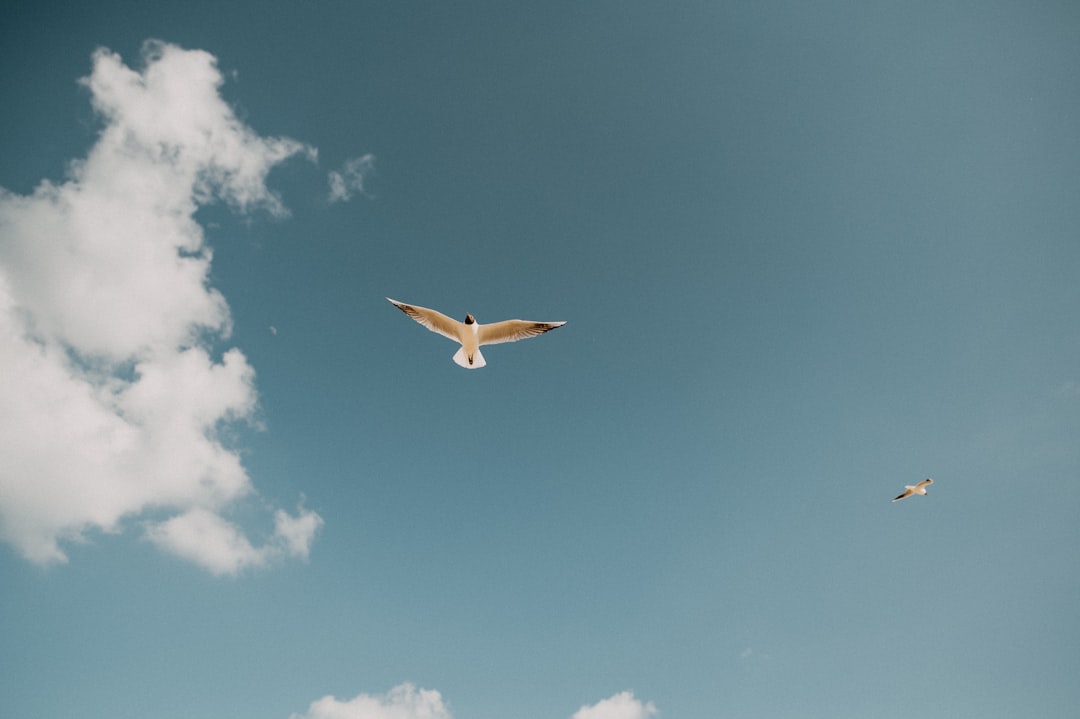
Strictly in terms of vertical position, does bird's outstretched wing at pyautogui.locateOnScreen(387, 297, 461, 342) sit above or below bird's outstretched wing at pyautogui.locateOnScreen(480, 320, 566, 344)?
above

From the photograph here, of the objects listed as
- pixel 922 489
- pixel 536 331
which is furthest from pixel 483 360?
pixel 922 489

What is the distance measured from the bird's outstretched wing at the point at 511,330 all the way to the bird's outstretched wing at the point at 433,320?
0.86 m

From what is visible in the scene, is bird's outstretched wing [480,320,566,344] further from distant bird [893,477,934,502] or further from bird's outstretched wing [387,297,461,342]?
distant bird [893,477,934,502]

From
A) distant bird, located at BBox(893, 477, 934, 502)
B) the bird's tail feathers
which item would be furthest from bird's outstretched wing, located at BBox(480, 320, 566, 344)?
distant bird, located at BBox(893, 477, 934, 502)

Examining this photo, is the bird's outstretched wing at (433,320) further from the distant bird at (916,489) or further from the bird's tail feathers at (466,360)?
the distant bird at (916,489)

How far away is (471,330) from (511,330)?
1.29m

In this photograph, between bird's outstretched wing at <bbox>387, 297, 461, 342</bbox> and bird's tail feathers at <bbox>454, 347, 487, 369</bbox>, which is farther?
bird's tail feathers at <bbox>454, 347, 487, 369</bbox>

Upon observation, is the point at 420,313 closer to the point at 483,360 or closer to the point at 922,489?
the point at 483,360

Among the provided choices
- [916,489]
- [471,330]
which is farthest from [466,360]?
[916,489]

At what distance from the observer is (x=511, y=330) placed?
17.3 metres

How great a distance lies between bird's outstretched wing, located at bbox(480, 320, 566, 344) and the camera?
17000mm

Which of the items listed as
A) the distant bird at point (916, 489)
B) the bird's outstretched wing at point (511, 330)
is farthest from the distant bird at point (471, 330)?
the distant bird at point (916, 489)

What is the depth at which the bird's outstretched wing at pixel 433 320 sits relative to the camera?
657 inches

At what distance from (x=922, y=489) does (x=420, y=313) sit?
26.0 metres
